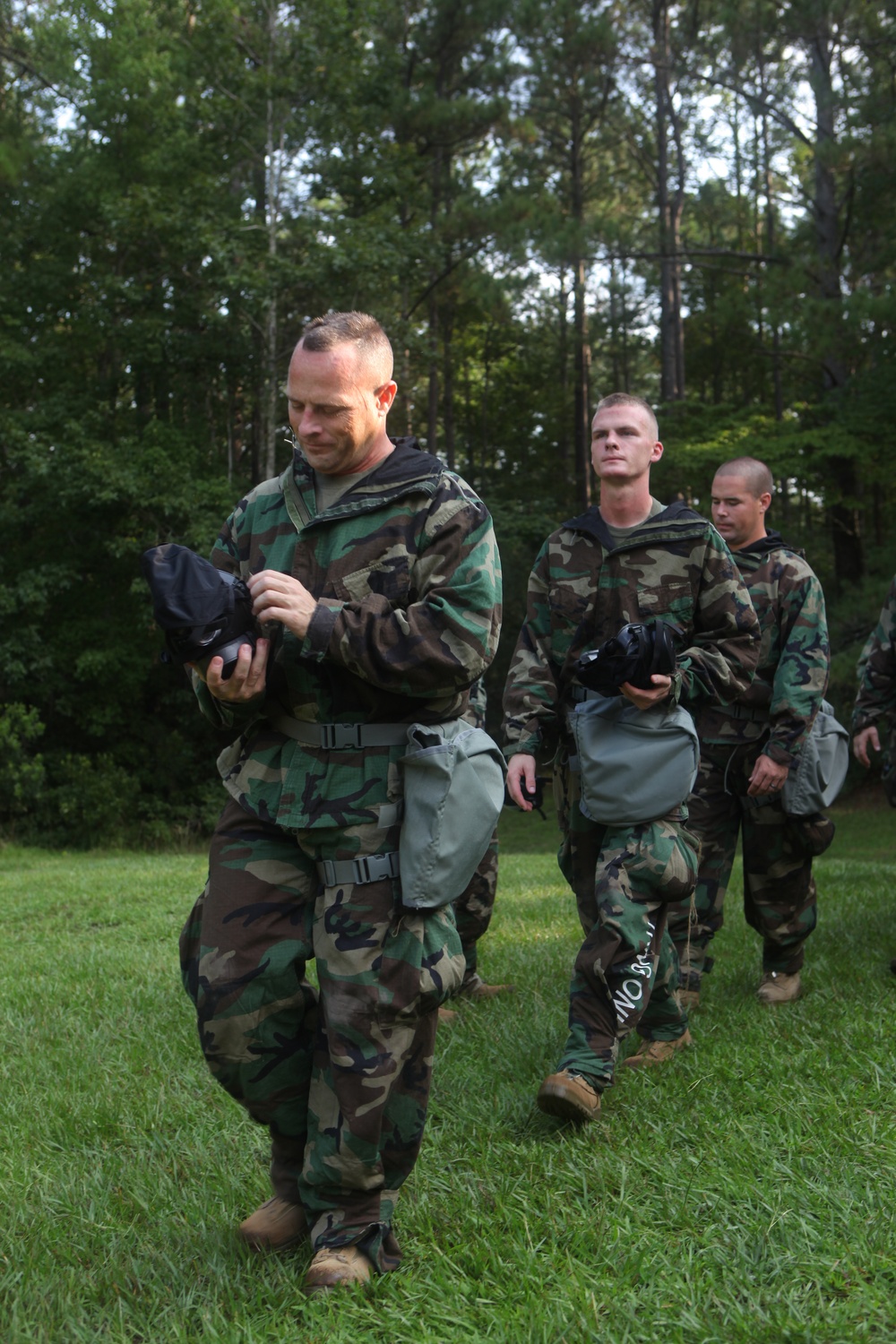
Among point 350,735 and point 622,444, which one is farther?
point 622,444

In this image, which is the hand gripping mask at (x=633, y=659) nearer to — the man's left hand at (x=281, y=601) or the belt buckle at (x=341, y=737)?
the belt buckle at (x=341, y=737)

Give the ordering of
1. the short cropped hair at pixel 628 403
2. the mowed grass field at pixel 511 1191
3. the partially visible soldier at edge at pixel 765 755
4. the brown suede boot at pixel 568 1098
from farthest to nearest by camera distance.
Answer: the partially visible soldier at edge at pixel 765 755, the short cropped hair at pixel 628 403, the brown suede boot at pixel 568 1098, the mowed grass field at pixel 511 1191

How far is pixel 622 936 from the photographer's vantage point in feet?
14.1

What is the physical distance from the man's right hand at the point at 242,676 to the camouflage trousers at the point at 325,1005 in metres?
0.37

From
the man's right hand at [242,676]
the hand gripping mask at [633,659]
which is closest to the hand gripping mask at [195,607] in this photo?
the man's right hand at [242,676]

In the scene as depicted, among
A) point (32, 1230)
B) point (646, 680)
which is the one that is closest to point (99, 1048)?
point (32, 1230)

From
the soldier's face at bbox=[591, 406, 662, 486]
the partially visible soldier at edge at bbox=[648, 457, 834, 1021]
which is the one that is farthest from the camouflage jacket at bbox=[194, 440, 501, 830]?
the partially visible soldier at edge at bbox=[648, 457, 834, 1021]

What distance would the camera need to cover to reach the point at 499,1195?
3.49m

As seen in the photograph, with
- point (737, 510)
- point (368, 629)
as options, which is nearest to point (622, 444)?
point (737, 510)

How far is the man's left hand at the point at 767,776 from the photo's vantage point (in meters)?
5.73

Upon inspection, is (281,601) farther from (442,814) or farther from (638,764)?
(638,764)

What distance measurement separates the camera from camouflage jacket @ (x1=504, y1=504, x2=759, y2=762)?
475cm

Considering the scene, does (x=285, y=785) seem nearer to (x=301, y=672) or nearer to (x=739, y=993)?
(x=301, y=672)

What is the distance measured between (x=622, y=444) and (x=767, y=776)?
5.73 feet
